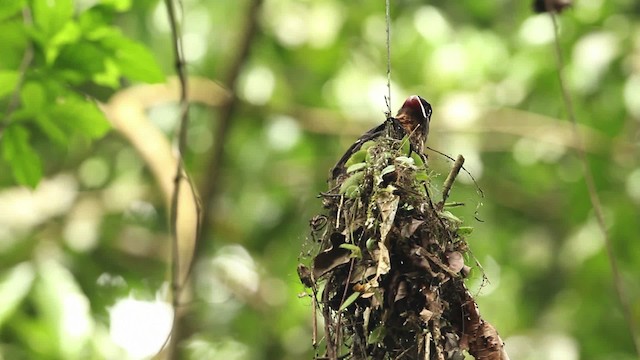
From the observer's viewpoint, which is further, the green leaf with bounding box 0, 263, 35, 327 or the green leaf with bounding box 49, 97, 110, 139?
the green leaf with bounding box 0, 263, 35, 327

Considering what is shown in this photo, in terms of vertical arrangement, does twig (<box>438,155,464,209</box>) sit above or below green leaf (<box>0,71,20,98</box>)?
below

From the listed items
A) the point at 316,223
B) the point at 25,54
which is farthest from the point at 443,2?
the point at 316,223

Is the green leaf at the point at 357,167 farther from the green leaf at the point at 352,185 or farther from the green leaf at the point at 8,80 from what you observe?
the green leaf at the point at 8,80

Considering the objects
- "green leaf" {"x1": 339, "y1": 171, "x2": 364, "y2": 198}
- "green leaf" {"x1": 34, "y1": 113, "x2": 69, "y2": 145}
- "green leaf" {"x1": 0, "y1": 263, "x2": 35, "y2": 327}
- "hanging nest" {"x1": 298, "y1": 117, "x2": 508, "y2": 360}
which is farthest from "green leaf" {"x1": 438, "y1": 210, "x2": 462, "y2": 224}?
"green leaf" {"x1": 0, "y1": 263, "x2": 35, "y2": 327}

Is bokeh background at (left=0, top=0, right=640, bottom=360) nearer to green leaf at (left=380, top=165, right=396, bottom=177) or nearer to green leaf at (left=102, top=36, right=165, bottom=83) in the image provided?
green leaf at (left=102, top=36, right=165, bottom=83)

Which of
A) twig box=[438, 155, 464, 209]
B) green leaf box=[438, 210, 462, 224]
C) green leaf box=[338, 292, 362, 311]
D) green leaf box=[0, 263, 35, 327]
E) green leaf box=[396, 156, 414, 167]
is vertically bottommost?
→ green leaf box=[338, 292, 362, 311]

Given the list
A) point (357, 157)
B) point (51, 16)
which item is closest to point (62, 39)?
point (51, 16)

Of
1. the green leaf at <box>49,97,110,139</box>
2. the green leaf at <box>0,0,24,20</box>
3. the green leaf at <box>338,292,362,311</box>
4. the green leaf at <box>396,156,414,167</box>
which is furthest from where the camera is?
the green leaf at <box>49,97,110,139</box>
